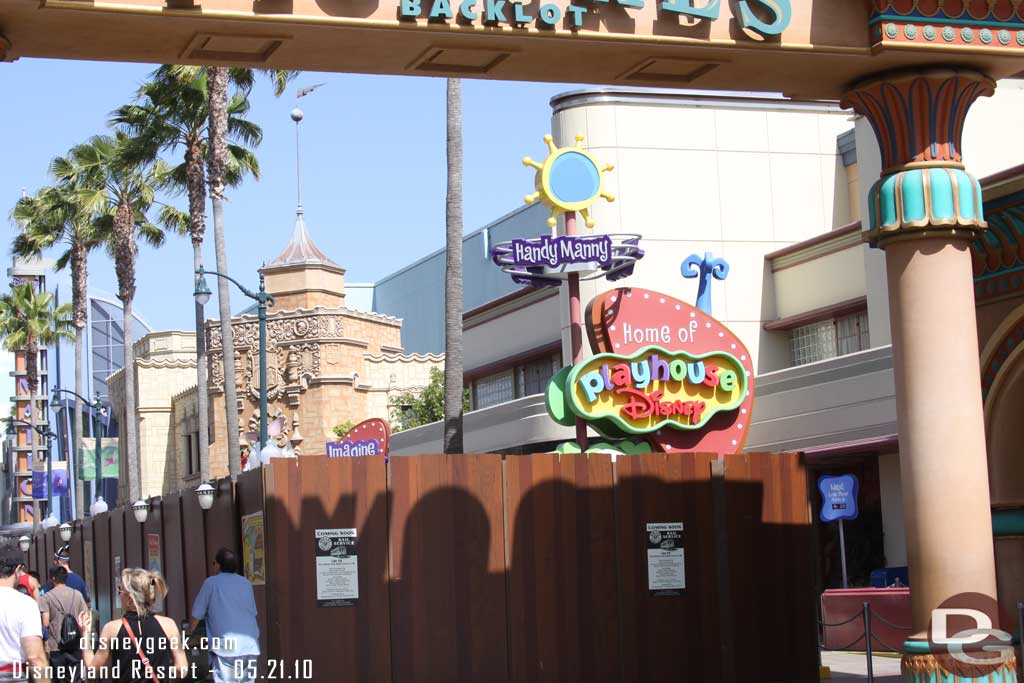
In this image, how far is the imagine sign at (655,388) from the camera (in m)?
27.1

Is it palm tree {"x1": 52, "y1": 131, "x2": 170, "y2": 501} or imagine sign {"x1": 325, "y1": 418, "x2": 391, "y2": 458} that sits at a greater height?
palm tree {"x1": 52, "y1": 131, "x2": 170, "y2": 501}

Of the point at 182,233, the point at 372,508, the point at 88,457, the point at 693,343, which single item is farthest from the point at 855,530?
the point at 88,457

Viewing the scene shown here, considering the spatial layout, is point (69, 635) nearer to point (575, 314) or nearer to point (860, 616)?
point (860, 616)

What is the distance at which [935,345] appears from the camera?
12711mm

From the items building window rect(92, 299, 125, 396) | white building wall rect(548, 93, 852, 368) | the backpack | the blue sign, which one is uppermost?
building window rect(92, 299, 125, 396)

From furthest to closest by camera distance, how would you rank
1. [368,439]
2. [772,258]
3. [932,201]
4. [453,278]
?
[368,439] → [772,258] → [453,278] → [932,201]

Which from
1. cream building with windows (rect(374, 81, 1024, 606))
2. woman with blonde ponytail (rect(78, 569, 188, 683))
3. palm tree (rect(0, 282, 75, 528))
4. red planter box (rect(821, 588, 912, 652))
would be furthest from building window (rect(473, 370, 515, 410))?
palm tree (rect(0, 282, 75, 528))

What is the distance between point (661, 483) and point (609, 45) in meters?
6.67

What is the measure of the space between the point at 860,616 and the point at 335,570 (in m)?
10.4

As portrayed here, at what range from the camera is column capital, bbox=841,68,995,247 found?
12.8m

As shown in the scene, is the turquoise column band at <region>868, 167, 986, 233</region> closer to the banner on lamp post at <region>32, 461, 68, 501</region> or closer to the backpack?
the backpack

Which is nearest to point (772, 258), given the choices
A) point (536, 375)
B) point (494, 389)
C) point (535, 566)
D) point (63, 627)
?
point (536, 375)

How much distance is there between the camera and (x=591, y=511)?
56.9 ft

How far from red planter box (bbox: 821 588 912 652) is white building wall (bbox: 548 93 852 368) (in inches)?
373
